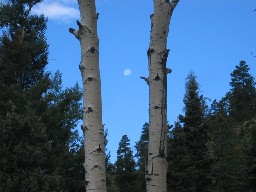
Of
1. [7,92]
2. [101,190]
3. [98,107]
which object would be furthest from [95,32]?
[7,92]

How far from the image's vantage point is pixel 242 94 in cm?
9375

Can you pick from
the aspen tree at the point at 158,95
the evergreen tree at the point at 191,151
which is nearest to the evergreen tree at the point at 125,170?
the evergreen tree at the point at 191,151

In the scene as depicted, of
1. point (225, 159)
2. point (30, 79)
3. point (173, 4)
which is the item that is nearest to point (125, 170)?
point (225, 159)

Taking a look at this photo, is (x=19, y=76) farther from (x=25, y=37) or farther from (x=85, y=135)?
(x=85, y=135)

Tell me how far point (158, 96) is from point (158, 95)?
0.04 ft

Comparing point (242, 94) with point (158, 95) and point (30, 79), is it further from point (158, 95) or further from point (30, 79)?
point (158, 95)

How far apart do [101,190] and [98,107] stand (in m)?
0.84

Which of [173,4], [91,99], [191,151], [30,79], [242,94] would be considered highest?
[242,94]

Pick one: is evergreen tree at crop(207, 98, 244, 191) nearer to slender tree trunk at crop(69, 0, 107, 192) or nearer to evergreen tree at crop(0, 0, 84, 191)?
evergreen tree at crop(0, 0, 84, 191)

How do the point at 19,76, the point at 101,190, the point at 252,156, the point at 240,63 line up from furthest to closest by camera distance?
the point at 240,63, the point at 252,156, the point at 19,76, the point at 101,190

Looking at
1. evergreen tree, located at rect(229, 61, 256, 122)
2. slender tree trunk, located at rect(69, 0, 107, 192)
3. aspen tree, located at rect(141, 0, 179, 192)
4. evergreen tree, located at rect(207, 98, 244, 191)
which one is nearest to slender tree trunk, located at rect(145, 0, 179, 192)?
aspen tree, located at rect(141, 0, 179, 192)

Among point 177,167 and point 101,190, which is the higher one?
point 177,167

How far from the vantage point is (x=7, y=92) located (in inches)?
1022

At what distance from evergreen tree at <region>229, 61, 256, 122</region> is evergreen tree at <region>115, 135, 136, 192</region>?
34.2m
